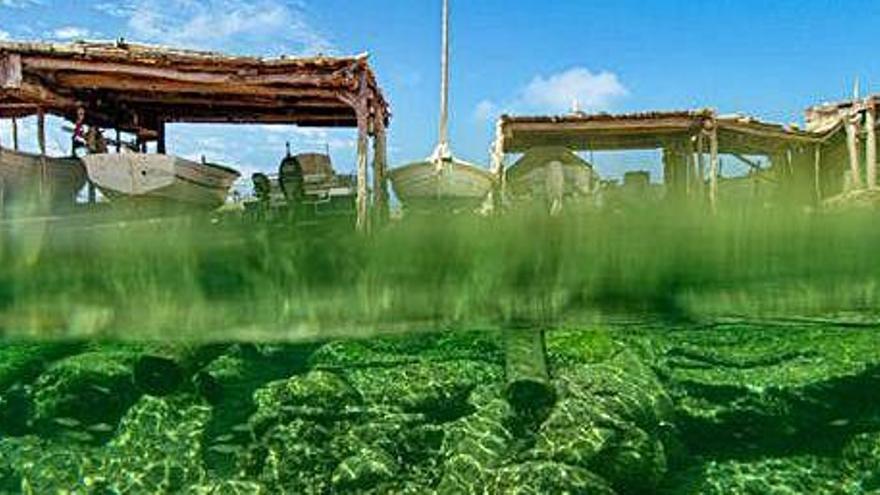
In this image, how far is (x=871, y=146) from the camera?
27203 mm

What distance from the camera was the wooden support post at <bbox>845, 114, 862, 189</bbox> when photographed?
28.1 meters

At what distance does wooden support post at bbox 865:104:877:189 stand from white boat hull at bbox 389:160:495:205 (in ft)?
41.3

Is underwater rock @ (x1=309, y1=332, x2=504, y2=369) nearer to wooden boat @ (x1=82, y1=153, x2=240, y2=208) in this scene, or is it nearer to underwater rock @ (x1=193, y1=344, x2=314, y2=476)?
underwater rock @ (x1=193, y1=344, x2=314, y2=476)

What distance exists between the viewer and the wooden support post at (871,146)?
27289 mm

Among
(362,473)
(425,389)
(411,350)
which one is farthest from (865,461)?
(411,350)

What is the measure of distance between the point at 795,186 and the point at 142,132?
24.5 meters

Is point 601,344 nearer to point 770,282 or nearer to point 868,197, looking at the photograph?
point 770,282

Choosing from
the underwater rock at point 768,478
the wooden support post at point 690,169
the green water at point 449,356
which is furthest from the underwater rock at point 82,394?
the wooden support post at point 690,169

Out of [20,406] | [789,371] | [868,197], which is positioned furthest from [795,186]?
[20,406]

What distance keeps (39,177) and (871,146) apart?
81.4 feet

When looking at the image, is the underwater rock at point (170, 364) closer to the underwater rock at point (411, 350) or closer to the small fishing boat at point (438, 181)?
the underwater rock at point (411, 350)

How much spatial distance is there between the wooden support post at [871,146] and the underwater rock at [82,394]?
22818mm

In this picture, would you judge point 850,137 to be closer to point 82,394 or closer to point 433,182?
point 433,182

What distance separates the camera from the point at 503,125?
84.0 feet
